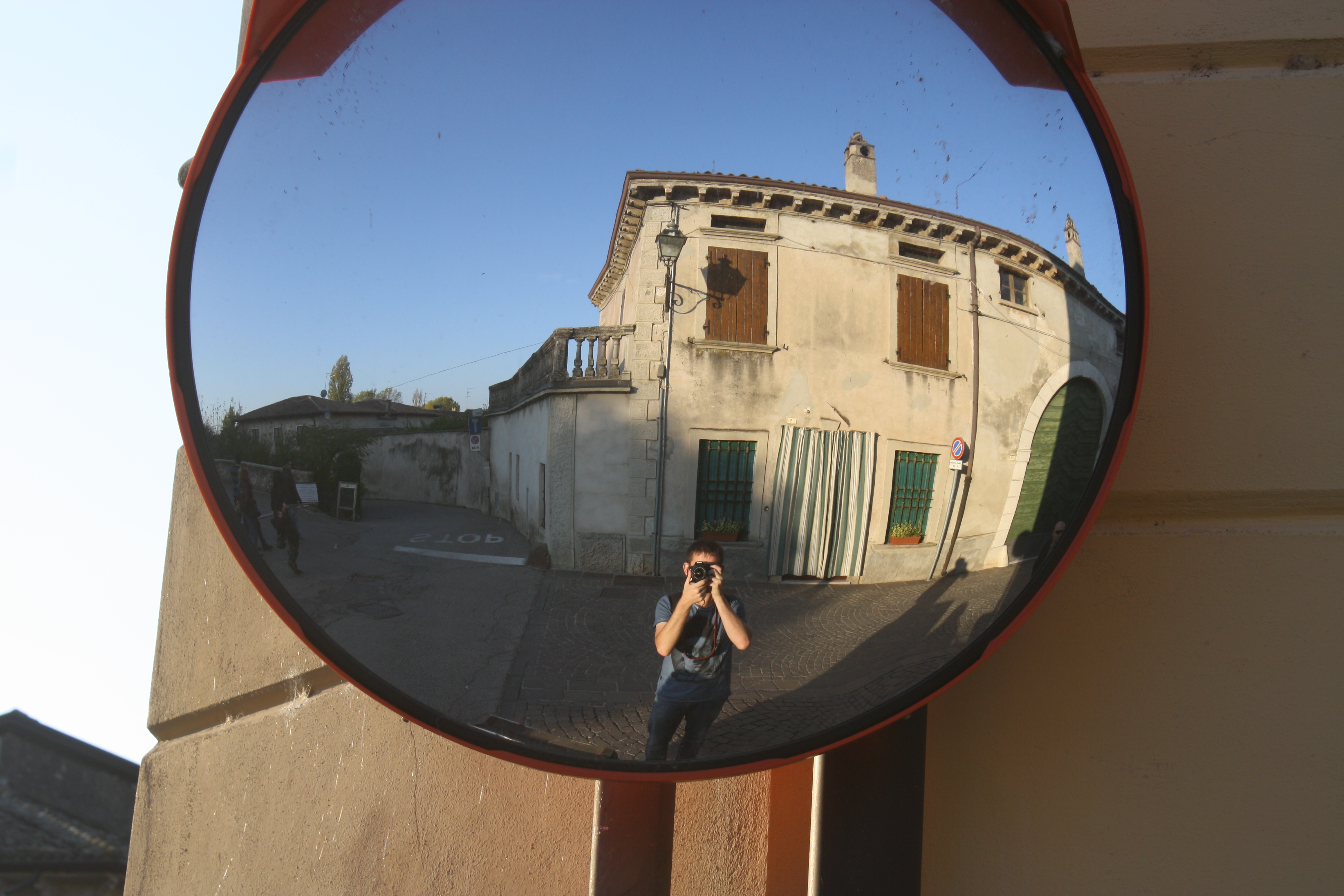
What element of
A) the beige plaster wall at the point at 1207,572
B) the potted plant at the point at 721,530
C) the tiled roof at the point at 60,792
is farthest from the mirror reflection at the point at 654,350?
the tiled roof at the point at 60,792

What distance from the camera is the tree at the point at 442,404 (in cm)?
75

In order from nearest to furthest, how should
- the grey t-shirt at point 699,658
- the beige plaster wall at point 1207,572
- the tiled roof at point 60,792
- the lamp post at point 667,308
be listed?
1. the lamp post at point 667,308
2. the grey t-shirt at point 699,658
3. the beige plaster wall at point 1207,572
4. the tiled roof at point 60,792

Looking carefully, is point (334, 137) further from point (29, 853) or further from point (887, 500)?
point (29, 853)

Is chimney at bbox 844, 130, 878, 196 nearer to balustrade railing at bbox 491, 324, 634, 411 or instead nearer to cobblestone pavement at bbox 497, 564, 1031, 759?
balustrade railing at bbox 491, 324, 634, 411

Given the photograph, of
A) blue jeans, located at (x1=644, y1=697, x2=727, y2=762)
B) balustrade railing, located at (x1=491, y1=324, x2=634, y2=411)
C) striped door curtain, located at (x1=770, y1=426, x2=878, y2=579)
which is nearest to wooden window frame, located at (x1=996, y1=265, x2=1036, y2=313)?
striped door curtain, located at (x1=770, y1=426, x2=878, y2=579)

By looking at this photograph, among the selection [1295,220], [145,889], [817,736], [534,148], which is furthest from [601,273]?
[145,889]

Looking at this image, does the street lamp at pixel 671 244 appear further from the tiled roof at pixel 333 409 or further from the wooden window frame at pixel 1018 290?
the wooden window frame at pixel 1018 290

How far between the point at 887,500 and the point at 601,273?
18.2 inches

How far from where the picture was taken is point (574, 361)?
28.6 inches

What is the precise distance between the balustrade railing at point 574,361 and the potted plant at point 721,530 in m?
0.21

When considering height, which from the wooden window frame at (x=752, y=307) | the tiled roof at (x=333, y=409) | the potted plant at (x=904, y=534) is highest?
the wooden window frame at (x=752, y=307)

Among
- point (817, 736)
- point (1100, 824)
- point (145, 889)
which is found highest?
point (817, 736)

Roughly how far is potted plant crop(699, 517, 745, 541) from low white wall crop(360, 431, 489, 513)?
0.30 meters

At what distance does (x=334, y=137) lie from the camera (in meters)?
0.82
